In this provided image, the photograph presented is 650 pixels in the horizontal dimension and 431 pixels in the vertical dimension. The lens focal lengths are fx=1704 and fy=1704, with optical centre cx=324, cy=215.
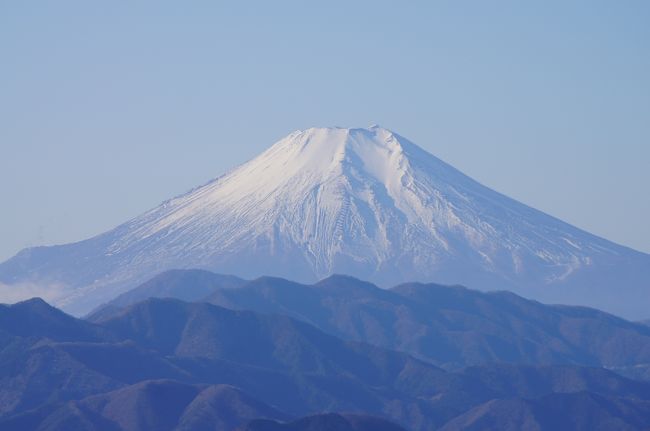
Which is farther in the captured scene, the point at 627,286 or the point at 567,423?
the point at 627,286

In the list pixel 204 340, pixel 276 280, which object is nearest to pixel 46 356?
pixel 204 340

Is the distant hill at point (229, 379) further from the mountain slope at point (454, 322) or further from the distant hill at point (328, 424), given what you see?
the mountain slope at point (454, 322)

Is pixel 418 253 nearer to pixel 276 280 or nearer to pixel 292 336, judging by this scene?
pixel 276 280

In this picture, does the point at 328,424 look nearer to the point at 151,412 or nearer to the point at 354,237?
the point at 151,412

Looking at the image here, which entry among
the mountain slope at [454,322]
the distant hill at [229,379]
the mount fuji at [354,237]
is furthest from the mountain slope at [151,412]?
the mount fuji at [354,237]

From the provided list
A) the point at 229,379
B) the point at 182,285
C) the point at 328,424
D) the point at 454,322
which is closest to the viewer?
the point at 328,424

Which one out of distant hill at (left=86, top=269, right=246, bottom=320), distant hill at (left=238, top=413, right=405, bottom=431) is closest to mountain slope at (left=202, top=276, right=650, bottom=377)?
distant hill at (left=86, top=269, right=246, bottom=320)

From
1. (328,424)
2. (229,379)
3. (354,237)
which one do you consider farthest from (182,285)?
(328,424)

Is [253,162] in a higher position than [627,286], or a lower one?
higher
